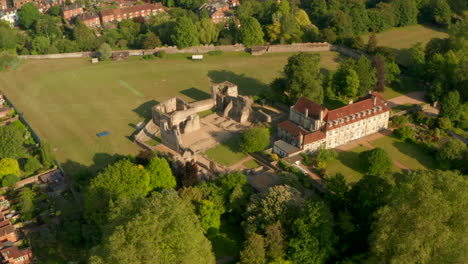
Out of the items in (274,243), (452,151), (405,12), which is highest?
(405,12)

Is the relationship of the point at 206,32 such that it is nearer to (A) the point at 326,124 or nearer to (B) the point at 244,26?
(B) the point at 244,26

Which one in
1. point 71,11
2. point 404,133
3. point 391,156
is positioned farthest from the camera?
point 71,11

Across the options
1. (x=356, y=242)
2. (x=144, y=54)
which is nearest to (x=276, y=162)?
(x=356, y=242)

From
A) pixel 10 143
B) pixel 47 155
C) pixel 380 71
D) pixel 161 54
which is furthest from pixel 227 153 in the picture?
pixel 161 54

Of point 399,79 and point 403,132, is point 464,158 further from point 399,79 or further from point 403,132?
point 399,79

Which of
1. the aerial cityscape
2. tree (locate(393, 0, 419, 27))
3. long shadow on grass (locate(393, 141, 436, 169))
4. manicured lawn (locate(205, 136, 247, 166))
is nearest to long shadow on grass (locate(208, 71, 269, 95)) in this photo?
the aerial cityscape

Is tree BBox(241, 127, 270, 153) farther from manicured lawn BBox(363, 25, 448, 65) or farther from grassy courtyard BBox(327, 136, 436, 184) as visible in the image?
manicured lawn BBox(363, 25, 448, 65)
